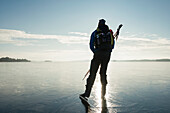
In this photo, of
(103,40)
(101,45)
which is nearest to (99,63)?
(101,45)

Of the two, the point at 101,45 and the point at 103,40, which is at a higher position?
the point at 103,40

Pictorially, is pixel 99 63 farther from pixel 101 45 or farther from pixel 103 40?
pixel 103 40

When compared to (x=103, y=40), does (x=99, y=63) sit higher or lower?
lower

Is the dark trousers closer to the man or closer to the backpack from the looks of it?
the man

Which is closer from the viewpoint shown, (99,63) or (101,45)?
(101,45)

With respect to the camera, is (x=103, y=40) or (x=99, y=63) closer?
(x=103, y=40)

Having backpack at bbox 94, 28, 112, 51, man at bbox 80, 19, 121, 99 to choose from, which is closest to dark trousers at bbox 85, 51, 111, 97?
man at bbox 80, 19, 121, 99

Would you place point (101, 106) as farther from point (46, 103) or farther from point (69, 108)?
point (46, 103)

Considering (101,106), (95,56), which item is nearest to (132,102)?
(101,106)

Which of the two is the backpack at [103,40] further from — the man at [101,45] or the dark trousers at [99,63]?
the dark trousers at [99,63]

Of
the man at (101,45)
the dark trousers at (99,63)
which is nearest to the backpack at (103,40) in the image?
the man at (101,45)

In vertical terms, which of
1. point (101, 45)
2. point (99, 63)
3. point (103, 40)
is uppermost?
point (103, 40)

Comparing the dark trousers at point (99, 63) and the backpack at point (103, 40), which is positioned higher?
the backpack at point (103, 40)

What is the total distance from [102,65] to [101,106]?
1438mm
